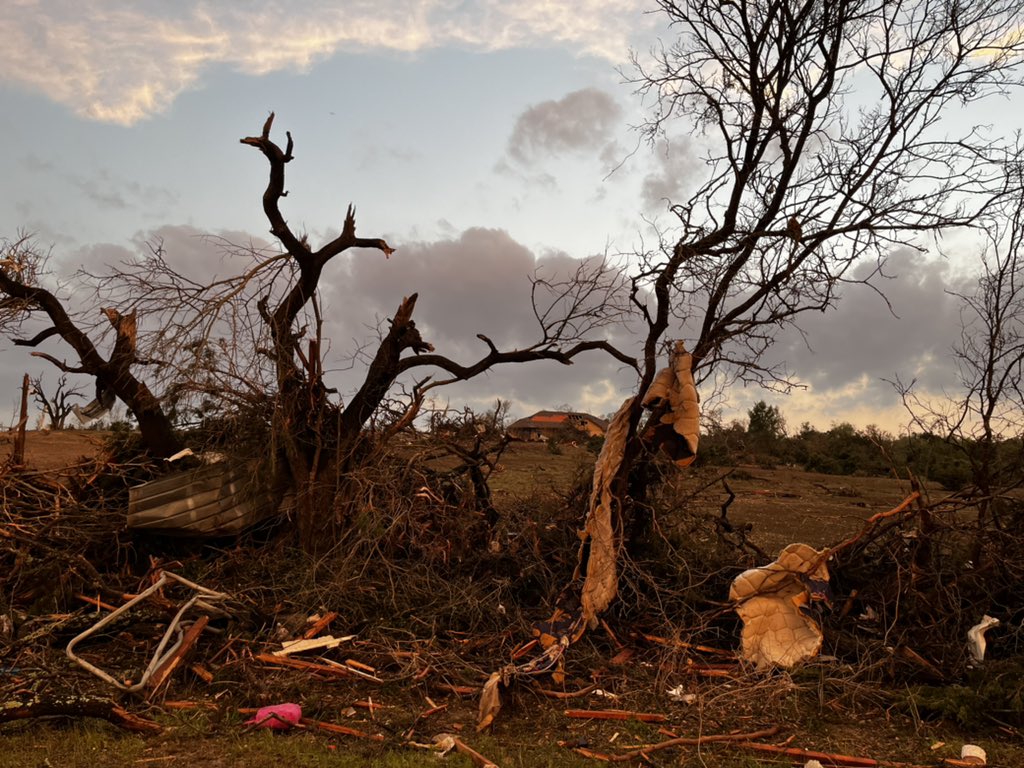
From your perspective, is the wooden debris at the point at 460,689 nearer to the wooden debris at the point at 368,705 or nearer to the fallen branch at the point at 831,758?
the wooden debris at the point at 368,705

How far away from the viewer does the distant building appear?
9125 mm

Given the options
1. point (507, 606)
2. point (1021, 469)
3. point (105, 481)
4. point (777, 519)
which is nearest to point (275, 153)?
point (105, 481)

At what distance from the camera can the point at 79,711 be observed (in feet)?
16.9

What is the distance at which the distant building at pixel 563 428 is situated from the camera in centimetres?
912

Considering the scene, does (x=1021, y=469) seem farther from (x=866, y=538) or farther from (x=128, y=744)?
(x=128, y=744)

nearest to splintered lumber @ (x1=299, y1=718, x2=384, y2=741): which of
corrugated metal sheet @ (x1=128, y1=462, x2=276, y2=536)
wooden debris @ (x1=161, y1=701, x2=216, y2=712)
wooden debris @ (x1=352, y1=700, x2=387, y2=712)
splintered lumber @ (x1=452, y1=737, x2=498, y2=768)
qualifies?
wooden debris @ (x1=352, y1=700, x2=387, y2=712)

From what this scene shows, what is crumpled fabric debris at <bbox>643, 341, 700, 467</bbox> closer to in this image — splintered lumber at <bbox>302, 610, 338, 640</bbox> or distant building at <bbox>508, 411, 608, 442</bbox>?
distant building at <bbox>508, 411, 608, 442</bbox>

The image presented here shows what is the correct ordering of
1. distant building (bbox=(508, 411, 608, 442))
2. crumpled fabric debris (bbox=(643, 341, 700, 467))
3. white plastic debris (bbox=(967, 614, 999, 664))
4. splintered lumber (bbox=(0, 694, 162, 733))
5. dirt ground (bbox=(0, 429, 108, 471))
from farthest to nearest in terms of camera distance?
dirt ground (bbox=(0, 429, 108, 471)), distant building (bbox=(508, 411, 608, 442)), crumpled fabric debris (bbox=(643, 341, 700, 467)), white plastic debris (bbox=(967, 614, 999, 664)), splintered lumber (bbox=(0, 694, 162, 733))

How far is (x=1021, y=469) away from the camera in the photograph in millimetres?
7320

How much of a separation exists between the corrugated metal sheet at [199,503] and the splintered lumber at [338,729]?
3.14 meters

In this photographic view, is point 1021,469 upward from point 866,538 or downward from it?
upward

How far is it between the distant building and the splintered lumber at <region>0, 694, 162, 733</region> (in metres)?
4.69

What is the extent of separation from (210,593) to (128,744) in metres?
1.64

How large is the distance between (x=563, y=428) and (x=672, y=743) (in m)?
5.46
